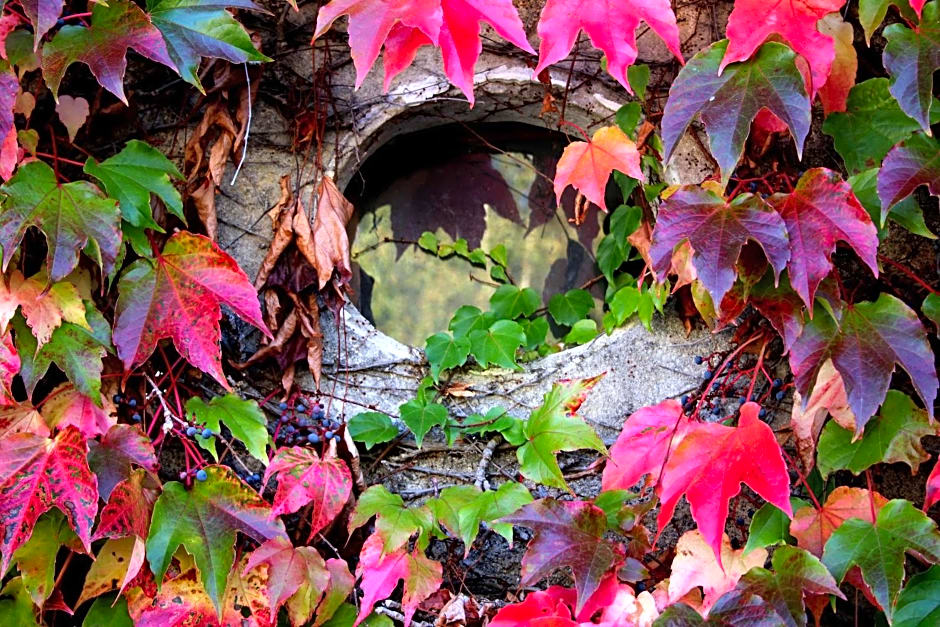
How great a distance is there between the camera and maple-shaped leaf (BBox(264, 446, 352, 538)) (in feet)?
4.97

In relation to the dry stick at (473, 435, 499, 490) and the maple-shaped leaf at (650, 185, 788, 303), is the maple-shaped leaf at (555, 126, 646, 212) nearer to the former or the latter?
the maple-shaped leaf at (650, 185, 788, 303)

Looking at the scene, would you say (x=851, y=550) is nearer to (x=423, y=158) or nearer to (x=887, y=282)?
(x=887, y=282)

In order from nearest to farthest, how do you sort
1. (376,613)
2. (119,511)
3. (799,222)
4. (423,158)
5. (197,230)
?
(799,222) → (119,511) → (376,613) → (197,230) → (423,158)

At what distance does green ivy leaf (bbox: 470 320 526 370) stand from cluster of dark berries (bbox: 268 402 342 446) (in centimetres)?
31

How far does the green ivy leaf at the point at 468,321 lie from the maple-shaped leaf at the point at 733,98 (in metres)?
0.70

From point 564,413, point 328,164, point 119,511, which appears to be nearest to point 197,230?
point 328,164

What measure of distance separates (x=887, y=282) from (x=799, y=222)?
16.7 inches

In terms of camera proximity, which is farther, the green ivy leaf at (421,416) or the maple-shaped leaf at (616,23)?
the green ivy leaf at (421,416)

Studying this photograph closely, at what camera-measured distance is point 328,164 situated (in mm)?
1808

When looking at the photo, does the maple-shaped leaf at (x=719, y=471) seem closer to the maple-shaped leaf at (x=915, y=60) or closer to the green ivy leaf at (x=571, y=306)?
the maple-shaped leaf at (x=915, y=60)

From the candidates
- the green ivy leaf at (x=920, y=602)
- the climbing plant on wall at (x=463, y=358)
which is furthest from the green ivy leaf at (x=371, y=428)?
the green ivy leaf at (x=920, y=602)

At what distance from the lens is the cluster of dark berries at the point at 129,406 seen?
5.35ft

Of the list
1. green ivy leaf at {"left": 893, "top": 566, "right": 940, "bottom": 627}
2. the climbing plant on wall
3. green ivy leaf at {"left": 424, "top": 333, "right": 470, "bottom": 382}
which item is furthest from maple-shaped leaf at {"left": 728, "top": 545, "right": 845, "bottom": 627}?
green ivy leaf at {"left": 424, "top": 333, "right": 470, "bottom": 382}

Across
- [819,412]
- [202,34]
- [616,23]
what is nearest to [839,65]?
[616,23]
